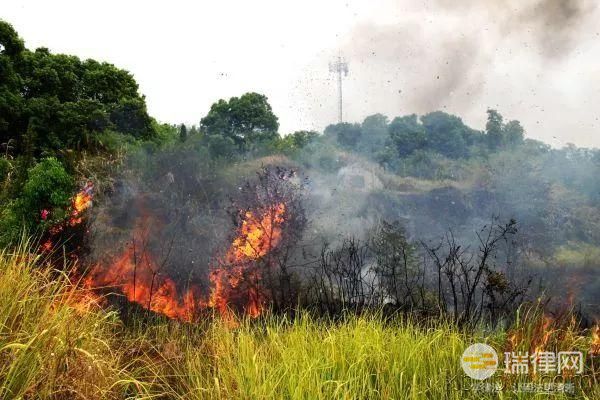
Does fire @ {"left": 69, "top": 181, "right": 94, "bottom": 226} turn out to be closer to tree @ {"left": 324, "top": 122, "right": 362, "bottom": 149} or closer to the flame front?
the flame front

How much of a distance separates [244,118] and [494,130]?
16454 millimetres

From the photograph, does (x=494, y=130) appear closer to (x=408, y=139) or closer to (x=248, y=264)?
(x=408, y=139)

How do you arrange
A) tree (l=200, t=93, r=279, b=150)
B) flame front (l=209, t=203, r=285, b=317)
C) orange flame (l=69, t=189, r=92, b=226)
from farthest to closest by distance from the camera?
tree (l=200, t=93, r=279, b=150), orange flame (l=69, t=189, r=92, b=226), flame front (l=209, t=203, r=285, b=317)

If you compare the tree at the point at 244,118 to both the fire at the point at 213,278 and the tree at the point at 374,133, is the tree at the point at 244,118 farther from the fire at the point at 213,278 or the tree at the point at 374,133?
the fire at the point at 213,278

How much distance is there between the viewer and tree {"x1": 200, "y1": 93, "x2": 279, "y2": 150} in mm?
33875

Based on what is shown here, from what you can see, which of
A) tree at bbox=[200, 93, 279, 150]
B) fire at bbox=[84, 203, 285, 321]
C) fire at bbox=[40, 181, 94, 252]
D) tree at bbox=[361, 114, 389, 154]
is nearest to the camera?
fire at bbox=[84, 203, 285, 321]

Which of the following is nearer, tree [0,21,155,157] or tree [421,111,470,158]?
tree [0,21,155,157]

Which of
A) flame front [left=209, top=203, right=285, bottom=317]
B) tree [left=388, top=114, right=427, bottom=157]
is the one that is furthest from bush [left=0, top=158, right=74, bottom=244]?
tree [left=388, top=114, right=427, bottom=157]

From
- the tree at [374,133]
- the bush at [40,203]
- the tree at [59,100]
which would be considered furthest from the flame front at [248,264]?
the tree at [374,133]

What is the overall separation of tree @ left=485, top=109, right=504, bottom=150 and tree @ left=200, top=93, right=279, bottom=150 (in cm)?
1405

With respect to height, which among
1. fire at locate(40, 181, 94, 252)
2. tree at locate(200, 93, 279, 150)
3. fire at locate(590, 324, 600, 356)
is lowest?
fire at locate(590, 324, 600, 356)

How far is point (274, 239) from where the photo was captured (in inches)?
439

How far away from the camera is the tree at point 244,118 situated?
1334 inches

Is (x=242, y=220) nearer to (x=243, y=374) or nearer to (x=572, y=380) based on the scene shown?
(x=243, y=374)
